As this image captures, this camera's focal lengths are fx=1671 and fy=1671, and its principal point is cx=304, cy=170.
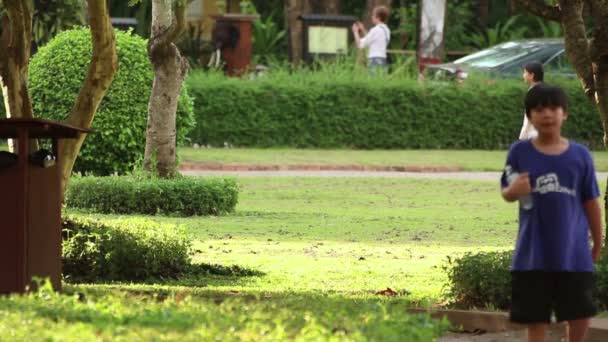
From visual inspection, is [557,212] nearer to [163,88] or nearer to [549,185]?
[549,185]

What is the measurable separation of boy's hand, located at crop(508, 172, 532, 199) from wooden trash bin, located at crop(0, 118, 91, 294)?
129 inches

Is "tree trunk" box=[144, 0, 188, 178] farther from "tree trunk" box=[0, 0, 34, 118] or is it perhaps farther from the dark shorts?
the dark shorts

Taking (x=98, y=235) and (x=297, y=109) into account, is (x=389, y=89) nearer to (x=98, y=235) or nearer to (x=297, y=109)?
(x=297, y=109)

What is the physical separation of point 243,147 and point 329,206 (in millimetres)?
9489

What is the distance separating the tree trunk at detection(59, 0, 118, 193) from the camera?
39.1 feet

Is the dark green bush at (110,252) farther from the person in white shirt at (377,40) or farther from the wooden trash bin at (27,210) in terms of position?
the person in white shirt at (377,40)

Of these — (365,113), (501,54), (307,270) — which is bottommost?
(365,113)

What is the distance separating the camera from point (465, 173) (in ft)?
82.2

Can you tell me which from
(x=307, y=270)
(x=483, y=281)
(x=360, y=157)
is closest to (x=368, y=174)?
(x=360, y=157)

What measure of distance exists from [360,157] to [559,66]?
18.0 ft

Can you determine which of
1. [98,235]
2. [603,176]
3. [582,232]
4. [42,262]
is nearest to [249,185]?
[603,176]

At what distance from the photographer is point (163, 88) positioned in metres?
17.0

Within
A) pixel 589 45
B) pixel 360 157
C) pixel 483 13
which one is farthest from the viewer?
pixel 483 13

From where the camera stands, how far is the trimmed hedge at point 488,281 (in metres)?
9.48
